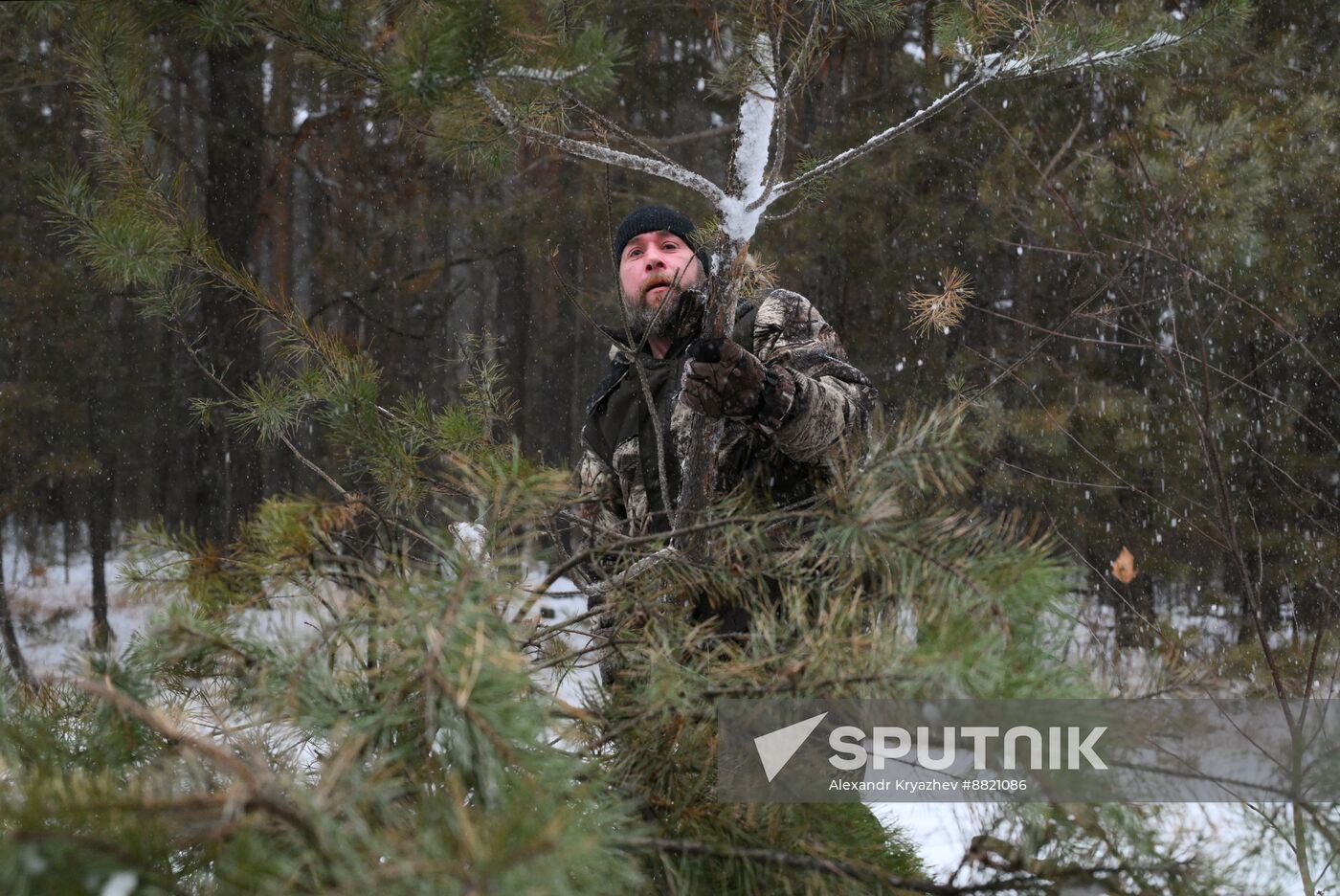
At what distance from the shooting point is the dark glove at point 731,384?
130cm

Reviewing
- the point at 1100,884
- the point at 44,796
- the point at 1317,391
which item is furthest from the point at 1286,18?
the point at 44,796

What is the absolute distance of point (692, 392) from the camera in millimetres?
1337

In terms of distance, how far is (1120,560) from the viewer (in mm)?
4039

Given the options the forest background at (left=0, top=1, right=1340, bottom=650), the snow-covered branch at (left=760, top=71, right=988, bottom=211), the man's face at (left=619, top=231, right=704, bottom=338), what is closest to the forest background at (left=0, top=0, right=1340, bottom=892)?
the forest background at (left=0, top=1, right=1340, bottom=650)

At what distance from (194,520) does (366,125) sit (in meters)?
3.53

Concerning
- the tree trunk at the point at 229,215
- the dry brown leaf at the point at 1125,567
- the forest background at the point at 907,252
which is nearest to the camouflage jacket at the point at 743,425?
the dry brown leaf at the point at 1125,567

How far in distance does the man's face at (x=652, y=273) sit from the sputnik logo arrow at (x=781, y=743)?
105 cm

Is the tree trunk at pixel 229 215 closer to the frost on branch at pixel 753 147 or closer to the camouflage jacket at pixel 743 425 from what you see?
the camouflage jacket at pixel 743 425

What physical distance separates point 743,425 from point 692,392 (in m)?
0.21

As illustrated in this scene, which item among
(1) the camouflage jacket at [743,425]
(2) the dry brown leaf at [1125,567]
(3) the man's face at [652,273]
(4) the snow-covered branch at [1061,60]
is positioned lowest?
(2) the dry brown leaf at [1125,567]

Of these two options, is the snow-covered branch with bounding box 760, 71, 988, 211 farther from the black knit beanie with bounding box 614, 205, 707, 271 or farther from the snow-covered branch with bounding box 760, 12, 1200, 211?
the black knit beanie with bounding box 614, 205, 707, 271

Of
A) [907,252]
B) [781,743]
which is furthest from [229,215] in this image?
[781,743]

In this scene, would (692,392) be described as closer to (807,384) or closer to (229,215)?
(807,384)

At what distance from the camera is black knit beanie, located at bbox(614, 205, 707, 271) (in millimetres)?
2244
